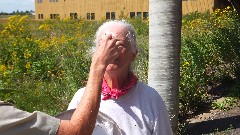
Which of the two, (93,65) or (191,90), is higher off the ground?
(93,65)

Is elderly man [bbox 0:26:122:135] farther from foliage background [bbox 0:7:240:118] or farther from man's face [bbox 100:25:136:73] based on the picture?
foliage background [bbox 0:7:240:118]

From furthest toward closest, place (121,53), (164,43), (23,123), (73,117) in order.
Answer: (164,43)
(121,53)
(73,117)
(23,123)

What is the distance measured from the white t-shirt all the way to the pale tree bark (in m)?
2.05

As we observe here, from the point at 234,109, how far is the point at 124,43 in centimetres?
451

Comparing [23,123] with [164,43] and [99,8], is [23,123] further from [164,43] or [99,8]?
[99,8]

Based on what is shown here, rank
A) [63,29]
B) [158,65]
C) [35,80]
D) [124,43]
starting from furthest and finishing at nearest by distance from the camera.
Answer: [63,29] < [35,80] < [158,65] < [124,43]

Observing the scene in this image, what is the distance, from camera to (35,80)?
8.30m

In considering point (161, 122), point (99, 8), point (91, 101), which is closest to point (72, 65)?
point (161, 122)

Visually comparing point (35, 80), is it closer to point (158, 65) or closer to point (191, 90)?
point (191, 90)

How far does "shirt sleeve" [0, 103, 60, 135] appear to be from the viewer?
5.72 feet

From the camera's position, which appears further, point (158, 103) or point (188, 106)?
point (188, 106)

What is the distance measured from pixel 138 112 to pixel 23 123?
3.74ft

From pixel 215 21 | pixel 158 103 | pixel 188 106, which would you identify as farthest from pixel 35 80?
pixel 158 103

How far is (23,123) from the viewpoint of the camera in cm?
178
